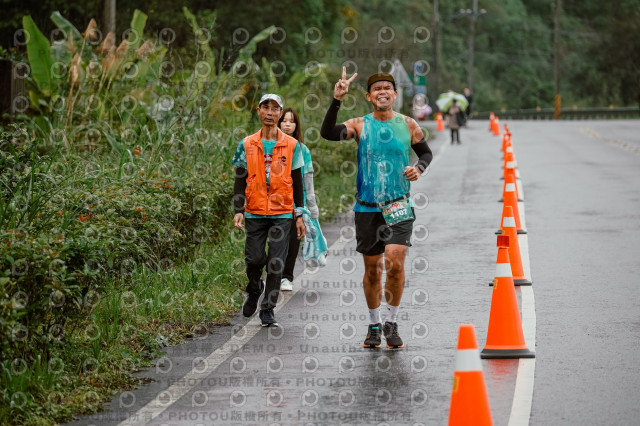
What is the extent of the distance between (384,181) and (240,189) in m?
1.53

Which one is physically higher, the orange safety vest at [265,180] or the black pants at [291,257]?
the orange safety vest at [265,180]

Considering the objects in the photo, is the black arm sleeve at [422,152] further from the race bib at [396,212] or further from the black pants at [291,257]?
the black pants at [291,257]

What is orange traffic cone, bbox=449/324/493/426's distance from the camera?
6238 millimetres

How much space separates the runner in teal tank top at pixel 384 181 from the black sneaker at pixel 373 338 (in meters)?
0.03

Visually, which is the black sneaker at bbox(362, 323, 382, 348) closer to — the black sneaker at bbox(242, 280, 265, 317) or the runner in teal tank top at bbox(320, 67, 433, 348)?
the runner in teal tank top at bbox(320, 67, 433, 348)

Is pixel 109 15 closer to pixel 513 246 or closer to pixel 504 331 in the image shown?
pixel 513 246

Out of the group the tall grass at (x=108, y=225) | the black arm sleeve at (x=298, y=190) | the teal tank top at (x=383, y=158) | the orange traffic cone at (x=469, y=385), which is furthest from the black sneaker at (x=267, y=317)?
the orange traffic cone at (x=469, y=385)

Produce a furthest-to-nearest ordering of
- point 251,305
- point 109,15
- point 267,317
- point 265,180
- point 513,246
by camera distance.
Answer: point 109,15 < point 513,246 < point 251,305 < point 267,317 < point 265,180

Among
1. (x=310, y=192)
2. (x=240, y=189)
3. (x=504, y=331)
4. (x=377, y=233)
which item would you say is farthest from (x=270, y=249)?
→ (x=504, y=331)

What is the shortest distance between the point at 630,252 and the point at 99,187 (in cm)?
684

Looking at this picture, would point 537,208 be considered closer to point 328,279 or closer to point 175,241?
point 328,279

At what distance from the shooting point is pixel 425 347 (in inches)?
367

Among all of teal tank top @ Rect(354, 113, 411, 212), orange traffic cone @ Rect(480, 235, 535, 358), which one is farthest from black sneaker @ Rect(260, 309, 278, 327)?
orange traffic cone @ Rect(480, 235, 535, 358)

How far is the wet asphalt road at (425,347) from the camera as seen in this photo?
7.45 m
